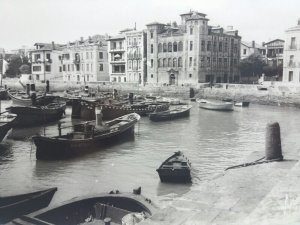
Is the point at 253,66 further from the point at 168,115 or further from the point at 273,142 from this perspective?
the point at 273,142

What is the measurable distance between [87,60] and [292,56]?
42859mm

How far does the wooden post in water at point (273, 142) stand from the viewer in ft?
49.5

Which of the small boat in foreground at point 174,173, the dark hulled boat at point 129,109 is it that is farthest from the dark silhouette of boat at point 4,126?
the small boat in foreground at point 174,173

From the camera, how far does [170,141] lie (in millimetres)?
26969

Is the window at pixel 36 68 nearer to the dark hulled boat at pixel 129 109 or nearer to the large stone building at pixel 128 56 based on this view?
the large stone building at pixel 128 56

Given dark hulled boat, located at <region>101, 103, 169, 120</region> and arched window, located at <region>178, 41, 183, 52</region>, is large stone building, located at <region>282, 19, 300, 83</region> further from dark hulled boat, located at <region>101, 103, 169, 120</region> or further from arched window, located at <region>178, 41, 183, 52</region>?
dark hulled boat, located at <region>101, 103, 169, 120</region>

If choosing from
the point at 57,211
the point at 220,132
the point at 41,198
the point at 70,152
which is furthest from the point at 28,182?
the point at 220,132

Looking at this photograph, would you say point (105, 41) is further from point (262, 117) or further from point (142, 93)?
point (262, 117)

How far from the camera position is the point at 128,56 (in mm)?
75625

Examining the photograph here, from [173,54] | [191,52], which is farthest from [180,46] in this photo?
[191,52]

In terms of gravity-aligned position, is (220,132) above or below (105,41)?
below

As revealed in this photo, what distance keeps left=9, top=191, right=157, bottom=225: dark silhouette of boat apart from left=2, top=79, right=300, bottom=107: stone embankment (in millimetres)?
44358

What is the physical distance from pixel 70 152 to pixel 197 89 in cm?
4337

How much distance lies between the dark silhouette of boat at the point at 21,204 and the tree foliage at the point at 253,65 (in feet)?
202
